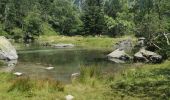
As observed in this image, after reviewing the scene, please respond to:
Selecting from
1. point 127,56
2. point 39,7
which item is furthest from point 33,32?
point 127,56

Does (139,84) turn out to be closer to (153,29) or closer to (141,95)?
(141,95)

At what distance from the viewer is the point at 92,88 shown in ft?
64.5

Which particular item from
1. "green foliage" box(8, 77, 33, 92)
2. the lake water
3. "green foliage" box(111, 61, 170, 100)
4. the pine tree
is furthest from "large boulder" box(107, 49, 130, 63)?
the pine tree

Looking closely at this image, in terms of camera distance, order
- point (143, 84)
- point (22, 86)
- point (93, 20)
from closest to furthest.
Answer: point (22, 86)
point (143, 84)
point (93, 20)

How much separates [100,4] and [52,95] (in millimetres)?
109355

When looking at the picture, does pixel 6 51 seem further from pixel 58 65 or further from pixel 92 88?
pixel 92 88

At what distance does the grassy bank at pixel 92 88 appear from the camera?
16938mm

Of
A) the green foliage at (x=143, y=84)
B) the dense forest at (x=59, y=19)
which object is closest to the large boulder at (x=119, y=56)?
the green foliage at (x=143, y=84)

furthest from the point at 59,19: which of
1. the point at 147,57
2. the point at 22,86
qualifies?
the point at 22,86

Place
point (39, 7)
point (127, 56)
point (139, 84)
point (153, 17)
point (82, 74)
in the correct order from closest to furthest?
point (139, 84) < point (82, 74) < point (153, 17) < point (127, 56) < point (39, 7)

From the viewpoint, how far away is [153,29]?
40.3 metres

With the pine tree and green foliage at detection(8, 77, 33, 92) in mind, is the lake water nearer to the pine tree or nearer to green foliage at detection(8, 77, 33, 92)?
green foliage at detection(8, 77, 33, 92)

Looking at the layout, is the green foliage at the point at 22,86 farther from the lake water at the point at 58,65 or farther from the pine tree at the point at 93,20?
the pine tree at the point at 93,20

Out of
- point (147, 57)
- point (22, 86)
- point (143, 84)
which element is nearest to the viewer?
point (22, 86)
